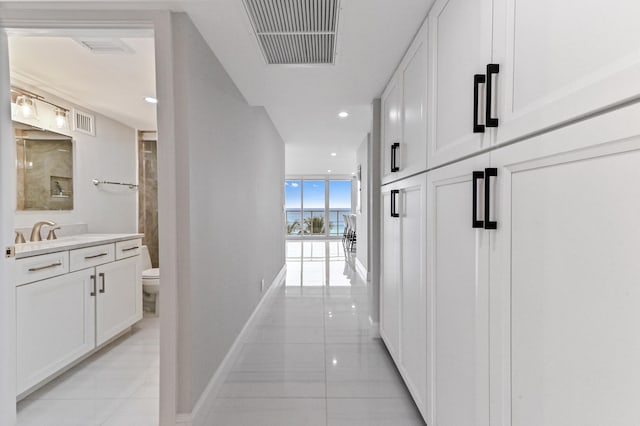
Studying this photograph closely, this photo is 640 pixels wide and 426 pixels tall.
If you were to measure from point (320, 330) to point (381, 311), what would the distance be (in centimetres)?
70

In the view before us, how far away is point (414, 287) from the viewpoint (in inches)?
75.4

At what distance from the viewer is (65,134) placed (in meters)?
3.11

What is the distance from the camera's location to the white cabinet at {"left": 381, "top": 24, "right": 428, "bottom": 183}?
177 cm

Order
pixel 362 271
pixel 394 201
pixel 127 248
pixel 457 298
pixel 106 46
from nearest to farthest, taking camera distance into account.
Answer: pixel 457 298 → pixel 106 46 → pixel 394 201 → pixel 127 248 → pixel 362 271

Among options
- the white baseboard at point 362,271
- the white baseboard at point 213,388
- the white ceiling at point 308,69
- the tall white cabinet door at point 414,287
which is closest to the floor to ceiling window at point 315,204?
the white baseboard at point 362,271

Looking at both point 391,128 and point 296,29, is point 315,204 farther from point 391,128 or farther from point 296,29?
point 296,29

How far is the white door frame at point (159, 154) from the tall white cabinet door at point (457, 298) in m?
1.31

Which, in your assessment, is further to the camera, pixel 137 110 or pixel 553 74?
pixel 137 110

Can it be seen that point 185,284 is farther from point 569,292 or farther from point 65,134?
point 65,134

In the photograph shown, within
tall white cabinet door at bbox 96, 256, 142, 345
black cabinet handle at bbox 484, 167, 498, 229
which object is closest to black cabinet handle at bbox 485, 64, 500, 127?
black cabinet handle at bbox 484, 167, 498, 229

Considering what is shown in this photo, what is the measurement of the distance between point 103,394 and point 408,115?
2.67 metres

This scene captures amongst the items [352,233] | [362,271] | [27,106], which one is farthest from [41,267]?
[352,233]

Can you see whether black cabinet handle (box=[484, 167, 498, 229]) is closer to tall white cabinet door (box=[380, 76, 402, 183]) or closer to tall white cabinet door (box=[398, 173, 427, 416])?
tall white cabinet door (box=[398, 173, 427, 416])

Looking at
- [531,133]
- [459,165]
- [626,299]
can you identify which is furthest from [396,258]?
[626,299]
